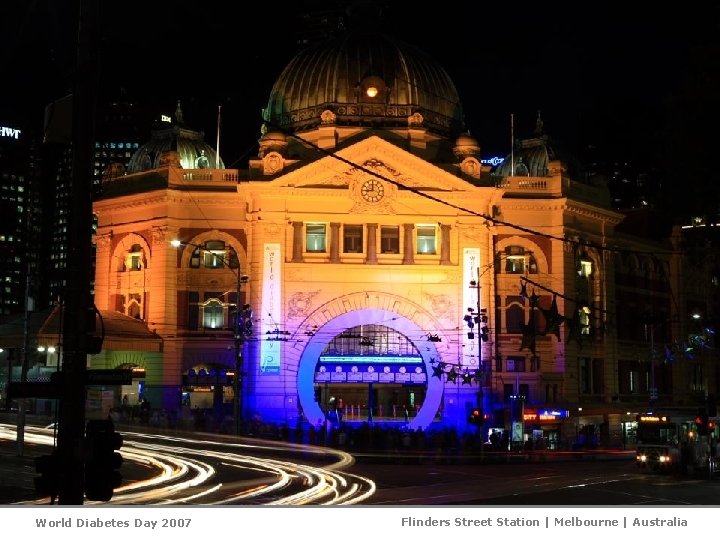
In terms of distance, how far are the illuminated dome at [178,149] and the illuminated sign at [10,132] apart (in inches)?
1234

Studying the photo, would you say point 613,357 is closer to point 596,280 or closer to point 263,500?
point 596,280

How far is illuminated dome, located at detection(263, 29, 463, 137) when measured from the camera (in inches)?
3123

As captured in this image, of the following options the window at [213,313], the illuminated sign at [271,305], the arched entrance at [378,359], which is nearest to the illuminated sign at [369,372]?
the arched entrance at [378,359]

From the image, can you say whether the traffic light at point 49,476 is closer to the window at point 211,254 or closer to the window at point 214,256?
the window at point 214,256

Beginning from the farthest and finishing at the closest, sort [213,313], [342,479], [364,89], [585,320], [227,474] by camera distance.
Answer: [364,89], [585,320], [213,313], [342,479], [227,474]

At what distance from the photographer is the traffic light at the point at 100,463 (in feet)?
44.1

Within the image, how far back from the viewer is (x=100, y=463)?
13.6 meters

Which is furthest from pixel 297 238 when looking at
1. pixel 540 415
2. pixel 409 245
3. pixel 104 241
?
pixel 540 415

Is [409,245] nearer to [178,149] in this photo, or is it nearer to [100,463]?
[178,149]

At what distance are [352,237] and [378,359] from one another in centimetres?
844

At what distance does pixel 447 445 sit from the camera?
56.6 metres

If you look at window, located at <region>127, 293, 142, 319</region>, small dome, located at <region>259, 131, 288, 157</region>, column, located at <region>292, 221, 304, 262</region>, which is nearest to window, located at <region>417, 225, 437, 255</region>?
column, located at <region>292, 221, 304, 262</region>
